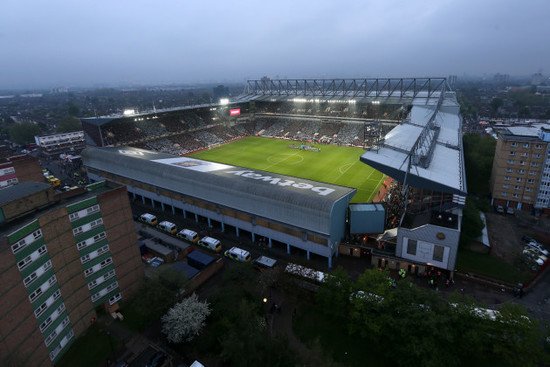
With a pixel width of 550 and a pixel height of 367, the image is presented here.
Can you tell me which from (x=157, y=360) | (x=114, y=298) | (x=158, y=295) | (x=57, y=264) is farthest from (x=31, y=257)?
(x=157, y=360)

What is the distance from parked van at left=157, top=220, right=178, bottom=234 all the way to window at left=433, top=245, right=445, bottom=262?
31576 millimetres

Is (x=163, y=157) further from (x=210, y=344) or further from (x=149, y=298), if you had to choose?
(x=210, y=344)

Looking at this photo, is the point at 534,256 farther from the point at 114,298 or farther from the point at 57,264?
the point at 57,264

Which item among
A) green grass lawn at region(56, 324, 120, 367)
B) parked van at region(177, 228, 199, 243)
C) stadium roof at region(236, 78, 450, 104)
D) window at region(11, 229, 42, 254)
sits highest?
stadium roof at region(236, 78, 450, 104)

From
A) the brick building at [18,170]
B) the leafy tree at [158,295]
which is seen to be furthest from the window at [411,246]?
the brick building at [18,170]

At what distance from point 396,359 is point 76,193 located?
97.1 feet

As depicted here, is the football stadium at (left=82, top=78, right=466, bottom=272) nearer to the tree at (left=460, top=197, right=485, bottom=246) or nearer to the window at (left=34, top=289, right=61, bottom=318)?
the tree at (left=460, top=197, right=485, bottom=246)

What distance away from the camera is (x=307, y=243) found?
33188 mm

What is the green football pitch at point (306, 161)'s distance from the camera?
58.2m

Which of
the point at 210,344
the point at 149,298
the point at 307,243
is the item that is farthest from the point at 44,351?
the point at 307,243

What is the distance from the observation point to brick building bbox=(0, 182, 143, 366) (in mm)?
18578

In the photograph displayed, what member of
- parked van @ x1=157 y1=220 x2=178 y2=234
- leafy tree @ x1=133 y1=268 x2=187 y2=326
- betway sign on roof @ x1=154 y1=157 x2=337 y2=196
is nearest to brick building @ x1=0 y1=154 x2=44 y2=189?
betway sign on roof @ x1=154 y1=157 x2=337 y2=196

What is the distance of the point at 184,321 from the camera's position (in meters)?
22.6

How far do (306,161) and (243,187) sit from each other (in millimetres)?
37306
